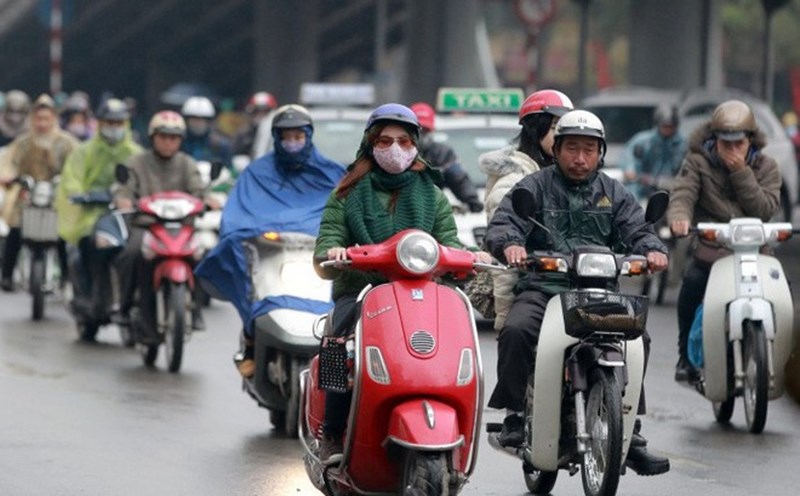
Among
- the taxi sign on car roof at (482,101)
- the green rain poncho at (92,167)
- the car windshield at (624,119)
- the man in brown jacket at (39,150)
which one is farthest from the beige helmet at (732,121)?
the car windshield at (624,119)

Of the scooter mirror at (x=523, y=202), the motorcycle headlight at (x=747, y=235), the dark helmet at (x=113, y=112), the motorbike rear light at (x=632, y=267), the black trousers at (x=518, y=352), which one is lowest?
the black trousers at (x=518, y=352)

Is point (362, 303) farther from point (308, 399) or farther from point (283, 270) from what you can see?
point (283, 270)

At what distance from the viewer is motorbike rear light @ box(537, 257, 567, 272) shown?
880cm

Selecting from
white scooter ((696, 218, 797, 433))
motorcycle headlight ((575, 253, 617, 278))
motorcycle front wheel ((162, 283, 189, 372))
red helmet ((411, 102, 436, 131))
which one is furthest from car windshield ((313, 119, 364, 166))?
motorcycle headlight ((575, 253, 617, 278))

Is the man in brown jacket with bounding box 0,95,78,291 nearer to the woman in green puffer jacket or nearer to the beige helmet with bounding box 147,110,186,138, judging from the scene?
the beige helmet with bounding box 147,110,186,138

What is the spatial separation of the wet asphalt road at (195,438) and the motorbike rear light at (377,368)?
5.17ft

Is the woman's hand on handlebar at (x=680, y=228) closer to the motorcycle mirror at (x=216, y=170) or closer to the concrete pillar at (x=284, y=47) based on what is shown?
the motorcycle mirror at (x=216, y=170)

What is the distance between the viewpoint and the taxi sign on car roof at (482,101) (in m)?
20.4

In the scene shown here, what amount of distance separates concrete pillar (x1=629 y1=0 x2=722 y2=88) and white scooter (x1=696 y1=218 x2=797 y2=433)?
2459 cm

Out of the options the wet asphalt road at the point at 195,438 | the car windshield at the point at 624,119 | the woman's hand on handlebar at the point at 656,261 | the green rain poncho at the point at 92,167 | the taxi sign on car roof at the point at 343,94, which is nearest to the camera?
the woman's hand on handlebar at the point at 656,261

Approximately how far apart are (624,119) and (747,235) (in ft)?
57.3

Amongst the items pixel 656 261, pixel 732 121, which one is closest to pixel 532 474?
pixel 656 261

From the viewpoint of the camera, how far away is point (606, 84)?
284ft

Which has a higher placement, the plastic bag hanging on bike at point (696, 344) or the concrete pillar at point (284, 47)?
the concrete pillar at point (284, 47)
